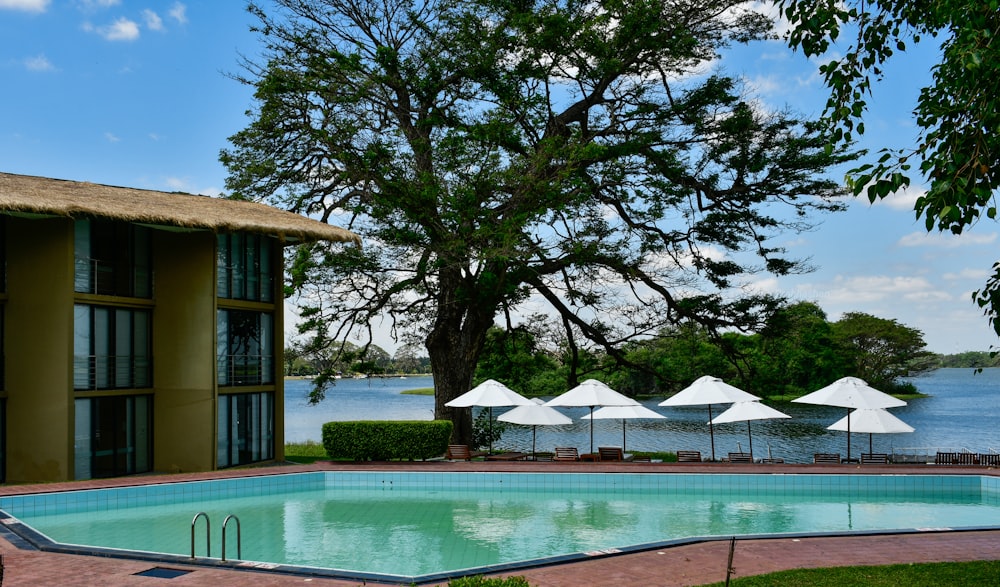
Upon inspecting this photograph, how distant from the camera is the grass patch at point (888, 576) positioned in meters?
8.58

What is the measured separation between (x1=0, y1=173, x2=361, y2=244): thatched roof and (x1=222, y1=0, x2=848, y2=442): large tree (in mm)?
2957

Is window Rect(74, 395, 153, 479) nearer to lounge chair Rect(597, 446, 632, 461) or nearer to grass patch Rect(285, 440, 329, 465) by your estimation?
grass patch Rect(285, 440, 329, 465)

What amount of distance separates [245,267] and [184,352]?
2.51 meters

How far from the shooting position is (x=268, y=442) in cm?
2105

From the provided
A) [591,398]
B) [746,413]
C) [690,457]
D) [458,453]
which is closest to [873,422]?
[746,413]

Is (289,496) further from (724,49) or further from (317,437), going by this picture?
(317,437)

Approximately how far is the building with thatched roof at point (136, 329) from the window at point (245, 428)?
35 mm

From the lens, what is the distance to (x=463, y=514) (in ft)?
48.5

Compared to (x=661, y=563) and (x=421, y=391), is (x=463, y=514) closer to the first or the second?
(x=661, y=563)

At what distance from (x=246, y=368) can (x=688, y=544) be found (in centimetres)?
1269

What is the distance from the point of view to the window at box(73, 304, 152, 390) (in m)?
17.5

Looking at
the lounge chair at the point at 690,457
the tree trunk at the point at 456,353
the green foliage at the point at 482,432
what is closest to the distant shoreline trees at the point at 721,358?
the tree trunk at the point at 456,353

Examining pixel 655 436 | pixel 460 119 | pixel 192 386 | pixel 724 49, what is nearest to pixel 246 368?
pixel 192 386

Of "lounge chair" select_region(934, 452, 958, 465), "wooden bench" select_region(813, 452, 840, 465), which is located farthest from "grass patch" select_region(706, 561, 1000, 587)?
"lounge chair" select_region(934, 452, 958, 465)
